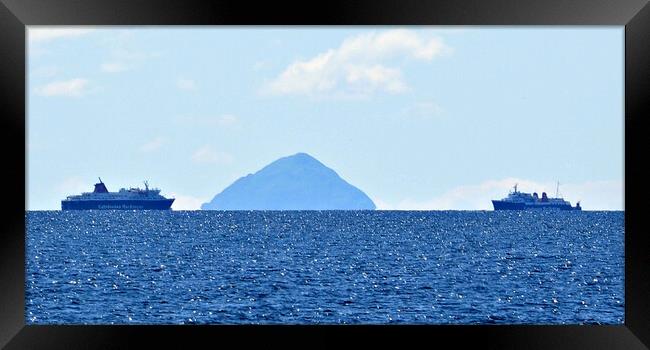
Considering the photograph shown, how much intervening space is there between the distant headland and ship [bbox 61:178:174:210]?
217 ft

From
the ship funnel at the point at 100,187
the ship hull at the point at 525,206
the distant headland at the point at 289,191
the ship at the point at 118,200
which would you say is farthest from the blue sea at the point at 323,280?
the distant headland at the point at 289,191

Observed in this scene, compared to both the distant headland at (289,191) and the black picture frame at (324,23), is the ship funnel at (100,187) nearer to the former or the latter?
the distant headland at (289,191)

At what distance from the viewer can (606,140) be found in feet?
197

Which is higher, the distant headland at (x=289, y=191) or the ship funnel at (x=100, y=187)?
the distant headland at (x=289, y=191)

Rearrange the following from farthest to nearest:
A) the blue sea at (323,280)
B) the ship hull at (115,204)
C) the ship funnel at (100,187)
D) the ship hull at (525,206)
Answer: the ship hull at (525,206)
the ship funnel at (100,187)
the ship hull at (115,204)
the blue sea at (323,280)

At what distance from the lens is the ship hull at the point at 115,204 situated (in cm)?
6900

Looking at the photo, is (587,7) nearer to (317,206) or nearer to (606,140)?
(606,140)

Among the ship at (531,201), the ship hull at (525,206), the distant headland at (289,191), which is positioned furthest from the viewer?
the distant headland at (289,191)

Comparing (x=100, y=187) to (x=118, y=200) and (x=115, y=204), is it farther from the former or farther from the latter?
(x=118, y=200)

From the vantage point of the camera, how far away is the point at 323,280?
21281mm

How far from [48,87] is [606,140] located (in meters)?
41.8

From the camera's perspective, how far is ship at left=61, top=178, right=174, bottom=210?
226 ft

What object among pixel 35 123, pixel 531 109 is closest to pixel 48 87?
pixel 35 123

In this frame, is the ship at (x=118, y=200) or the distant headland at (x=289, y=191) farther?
the distant headland at (x=289, y=191)
